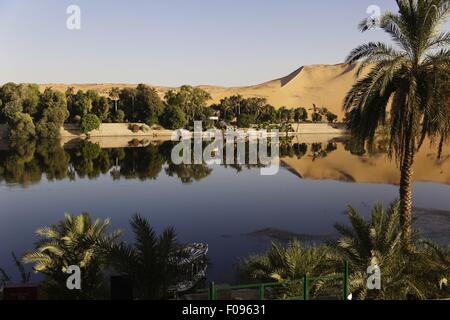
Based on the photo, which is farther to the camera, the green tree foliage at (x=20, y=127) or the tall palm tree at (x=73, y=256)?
the green tree foliage at (x=20, y=127)

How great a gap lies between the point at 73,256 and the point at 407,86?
840 centimetres

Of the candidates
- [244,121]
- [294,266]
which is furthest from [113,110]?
[294,266]

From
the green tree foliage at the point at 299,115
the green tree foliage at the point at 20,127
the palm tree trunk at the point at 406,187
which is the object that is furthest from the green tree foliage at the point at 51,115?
the palm tree trunk at the point at 406,187

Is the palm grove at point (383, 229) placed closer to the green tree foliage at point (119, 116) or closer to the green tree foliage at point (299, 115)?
the green tree foliage at point (119, 116)

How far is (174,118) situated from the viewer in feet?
268

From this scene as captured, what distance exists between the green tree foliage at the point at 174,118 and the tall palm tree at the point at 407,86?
70151mm

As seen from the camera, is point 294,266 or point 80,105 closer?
point 294,266

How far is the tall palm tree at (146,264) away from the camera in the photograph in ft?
32.5

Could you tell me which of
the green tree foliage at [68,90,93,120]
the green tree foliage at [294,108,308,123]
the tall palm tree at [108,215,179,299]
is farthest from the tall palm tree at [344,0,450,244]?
the green tree foliage at [294,108,308,123]

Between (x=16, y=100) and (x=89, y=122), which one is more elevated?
(x=16, y=100)

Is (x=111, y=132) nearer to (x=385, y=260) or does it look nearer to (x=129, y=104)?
(x=129, y=104)

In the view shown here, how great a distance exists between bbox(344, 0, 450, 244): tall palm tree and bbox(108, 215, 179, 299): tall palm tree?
217 inches
